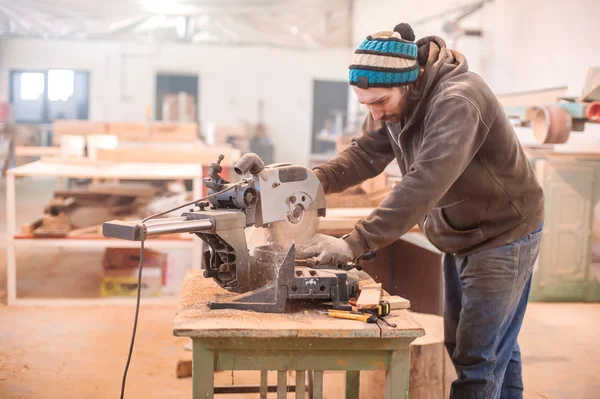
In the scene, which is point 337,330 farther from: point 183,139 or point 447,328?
point 183,139

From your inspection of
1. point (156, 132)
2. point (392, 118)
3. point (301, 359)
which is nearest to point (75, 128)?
point (156, 132)

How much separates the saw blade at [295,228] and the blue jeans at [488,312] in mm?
490

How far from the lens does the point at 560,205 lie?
434 centimetres

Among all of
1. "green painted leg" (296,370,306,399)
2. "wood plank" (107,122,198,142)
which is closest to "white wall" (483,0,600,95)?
"green painted leg" (296,370,306,399)

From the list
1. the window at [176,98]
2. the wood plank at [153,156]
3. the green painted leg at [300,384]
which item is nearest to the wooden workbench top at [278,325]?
the green painted leg at [300,384]

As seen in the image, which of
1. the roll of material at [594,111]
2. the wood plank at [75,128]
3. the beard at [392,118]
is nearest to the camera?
the beard at [392,118]

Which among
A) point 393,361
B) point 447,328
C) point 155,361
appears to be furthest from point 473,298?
point 155,361

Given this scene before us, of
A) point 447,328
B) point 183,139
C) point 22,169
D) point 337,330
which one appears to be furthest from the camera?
point 183,139

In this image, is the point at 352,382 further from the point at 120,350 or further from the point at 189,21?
the point at 189,21

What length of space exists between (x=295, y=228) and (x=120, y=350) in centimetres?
194

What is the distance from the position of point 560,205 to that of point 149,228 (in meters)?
3.48

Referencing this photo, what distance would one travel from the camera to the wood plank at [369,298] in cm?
162

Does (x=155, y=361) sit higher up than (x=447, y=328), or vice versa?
(x=447, y=328)

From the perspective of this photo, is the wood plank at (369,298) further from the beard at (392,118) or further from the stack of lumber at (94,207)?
the stack of lumber at (94,207)
